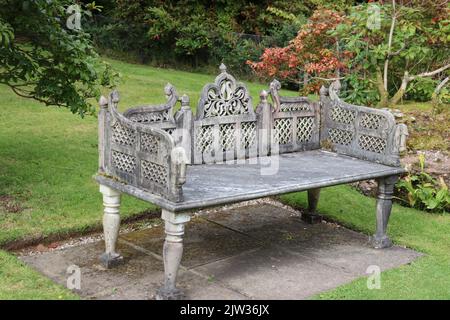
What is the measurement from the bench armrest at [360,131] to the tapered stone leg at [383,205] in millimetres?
268

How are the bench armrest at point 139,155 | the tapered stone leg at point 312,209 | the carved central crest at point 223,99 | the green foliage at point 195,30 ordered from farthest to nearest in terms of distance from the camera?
1. the green foliage at point 195,30
2. the tapered stone leg at point 312,209
3. the carved central crest at point 223,99
4. the bench armrest at point 139,155

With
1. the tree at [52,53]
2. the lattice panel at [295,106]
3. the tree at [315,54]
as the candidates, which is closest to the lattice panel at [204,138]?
the lattice panel at [295,106]

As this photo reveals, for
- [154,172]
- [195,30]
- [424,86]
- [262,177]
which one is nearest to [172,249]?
[154,172]

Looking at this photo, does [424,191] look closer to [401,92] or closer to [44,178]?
[401,92]

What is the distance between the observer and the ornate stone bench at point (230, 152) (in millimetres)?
5582

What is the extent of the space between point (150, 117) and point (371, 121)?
2.53 meters

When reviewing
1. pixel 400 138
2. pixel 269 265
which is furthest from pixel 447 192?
pixel 269 265

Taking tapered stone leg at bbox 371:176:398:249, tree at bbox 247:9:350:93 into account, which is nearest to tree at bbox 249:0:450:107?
tree at bbox 247:9:350:93

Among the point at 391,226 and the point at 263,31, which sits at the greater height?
the point at 263,31

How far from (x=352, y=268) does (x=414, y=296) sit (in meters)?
0.87

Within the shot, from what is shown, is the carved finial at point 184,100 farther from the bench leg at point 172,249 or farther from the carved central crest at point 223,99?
the bench leg at point 172,249

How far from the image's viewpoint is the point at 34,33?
763 centimetres

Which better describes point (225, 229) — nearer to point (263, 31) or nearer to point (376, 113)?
point (376, 113)

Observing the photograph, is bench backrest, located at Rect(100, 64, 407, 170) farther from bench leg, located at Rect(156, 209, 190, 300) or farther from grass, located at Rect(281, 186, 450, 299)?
bench leg, located at Rect(156, 209, 190, 300)
